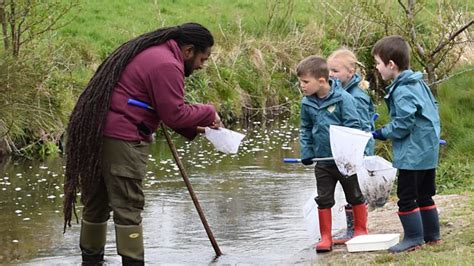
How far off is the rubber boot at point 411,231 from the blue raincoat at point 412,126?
1.11ft

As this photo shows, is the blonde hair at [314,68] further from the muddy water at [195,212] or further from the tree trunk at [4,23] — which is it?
the tree trunk at [4,23]

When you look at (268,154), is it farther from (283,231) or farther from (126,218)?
(126,218)

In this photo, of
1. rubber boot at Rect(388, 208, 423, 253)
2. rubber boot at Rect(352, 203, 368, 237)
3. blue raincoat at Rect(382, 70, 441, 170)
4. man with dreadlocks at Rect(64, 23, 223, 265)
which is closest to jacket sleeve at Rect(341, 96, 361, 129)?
blue raincoat at Rect(382, 70, 441, 170)

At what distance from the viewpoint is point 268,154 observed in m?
14.7

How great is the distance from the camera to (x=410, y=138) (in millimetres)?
6637

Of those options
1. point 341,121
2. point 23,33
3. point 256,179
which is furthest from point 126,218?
point 23,33

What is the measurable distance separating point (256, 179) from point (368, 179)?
5029 millimetres

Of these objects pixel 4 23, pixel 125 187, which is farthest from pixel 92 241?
pixel 4 23

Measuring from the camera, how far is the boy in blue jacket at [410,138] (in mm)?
6605

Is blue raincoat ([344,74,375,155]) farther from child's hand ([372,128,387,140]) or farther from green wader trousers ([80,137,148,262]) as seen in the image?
green wader trousers ([80,137,148,262])

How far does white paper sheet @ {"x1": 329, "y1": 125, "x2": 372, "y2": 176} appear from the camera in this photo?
267 inches

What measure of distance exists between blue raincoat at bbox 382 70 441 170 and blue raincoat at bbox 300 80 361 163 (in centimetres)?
50

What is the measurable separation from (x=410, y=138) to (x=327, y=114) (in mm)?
758

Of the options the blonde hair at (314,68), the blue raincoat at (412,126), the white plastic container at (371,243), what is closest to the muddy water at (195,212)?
the white plastic container at (371,243)
